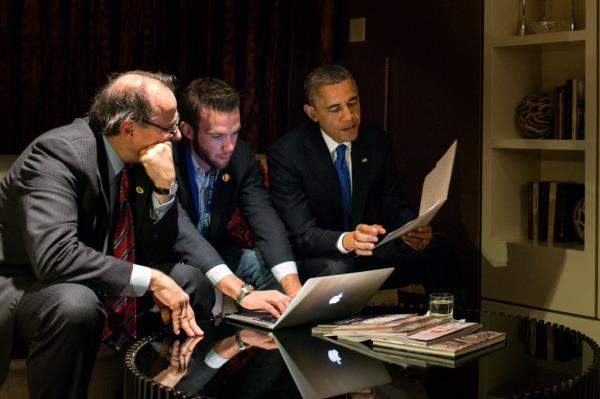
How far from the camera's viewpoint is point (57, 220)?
6.97ft

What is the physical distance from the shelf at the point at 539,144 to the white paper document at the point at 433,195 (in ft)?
2.60

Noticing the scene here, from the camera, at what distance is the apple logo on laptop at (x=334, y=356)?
1.82 m

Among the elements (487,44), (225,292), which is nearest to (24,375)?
(225,292)

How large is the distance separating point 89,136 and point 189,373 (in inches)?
32.7

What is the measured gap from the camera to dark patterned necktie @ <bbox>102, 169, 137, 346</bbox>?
92.3 inches

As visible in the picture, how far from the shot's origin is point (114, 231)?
238 cm

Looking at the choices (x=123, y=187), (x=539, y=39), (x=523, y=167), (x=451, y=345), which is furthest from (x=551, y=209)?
(x=123, y=187)

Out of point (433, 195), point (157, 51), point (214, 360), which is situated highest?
point (157, 51)

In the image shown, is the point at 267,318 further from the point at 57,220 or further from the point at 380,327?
the point at 57,220

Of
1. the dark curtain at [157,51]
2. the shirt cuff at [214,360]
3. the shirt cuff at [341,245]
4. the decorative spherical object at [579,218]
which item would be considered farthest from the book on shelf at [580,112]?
the shirt cuff at [214,360]

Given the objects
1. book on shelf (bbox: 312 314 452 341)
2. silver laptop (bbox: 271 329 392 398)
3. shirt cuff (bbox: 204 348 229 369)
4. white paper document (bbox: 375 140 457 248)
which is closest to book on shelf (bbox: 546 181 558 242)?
white paper document (bbox: 375 140 457 248)

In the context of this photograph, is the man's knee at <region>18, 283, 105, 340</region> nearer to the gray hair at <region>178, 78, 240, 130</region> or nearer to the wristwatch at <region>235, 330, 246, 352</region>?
the wristwatch at <region>235, 330, 246, 352</region>

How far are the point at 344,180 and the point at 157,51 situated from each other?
3.14 ft

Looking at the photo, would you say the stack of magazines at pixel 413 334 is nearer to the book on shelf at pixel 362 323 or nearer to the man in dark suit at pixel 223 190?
the book on shelf at pixel 362 323
